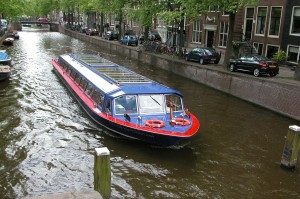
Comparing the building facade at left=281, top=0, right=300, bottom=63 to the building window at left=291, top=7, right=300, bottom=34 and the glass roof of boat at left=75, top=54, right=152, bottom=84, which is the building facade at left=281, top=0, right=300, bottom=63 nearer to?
the building window at left=291, top=7, right=300, bottom=34

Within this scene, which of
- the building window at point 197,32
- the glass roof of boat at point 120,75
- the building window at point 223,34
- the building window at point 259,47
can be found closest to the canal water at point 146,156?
the glass roof of boat at point 120,75

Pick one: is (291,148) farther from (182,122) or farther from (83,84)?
(83,84)

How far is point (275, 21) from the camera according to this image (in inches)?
1174

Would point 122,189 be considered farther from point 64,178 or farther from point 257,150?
point 257,150

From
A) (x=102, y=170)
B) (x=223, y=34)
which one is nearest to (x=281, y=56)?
(x=223, y=34)

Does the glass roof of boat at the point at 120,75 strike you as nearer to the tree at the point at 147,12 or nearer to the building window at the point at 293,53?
the tree at the point at 147,12

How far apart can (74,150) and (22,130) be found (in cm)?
333

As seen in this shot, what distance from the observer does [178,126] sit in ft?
41.9

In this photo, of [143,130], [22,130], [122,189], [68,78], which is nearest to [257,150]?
[143,130]

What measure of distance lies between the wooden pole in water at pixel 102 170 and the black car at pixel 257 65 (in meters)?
16.9

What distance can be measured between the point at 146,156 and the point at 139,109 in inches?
83.7

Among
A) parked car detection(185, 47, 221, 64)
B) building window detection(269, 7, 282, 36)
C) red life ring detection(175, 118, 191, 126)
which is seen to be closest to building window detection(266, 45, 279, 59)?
building window detection(269, 7, 282, 36)

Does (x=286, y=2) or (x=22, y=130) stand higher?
(x=286, y=2)

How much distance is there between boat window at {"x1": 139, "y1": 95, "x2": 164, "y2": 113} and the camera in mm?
13883
